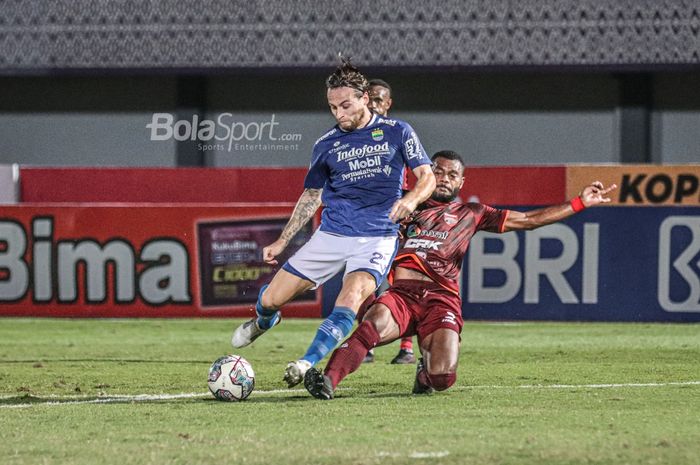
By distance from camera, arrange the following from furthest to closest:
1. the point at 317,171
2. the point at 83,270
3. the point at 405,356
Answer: the point at 83,270, the point at 405,356, the point at 317,171

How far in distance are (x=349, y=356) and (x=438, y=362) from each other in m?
0.61

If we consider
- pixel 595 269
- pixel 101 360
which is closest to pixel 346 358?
pixel 101 360

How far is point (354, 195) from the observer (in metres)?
7.71

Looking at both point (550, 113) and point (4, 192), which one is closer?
point (4, 192)

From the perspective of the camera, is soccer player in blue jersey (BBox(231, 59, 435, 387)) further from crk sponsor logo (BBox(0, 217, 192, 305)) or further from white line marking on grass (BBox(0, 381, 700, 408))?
crk sponsor logo (BBox(0, 217, 192, 305))

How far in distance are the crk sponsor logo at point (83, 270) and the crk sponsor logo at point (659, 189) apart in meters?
5.31

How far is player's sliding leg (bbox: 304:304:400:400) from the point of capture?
7090mm

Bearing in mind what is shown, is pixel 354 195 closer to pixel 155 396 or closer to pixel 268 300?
pixel 268 300

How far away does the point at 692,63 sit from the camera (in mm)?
19547

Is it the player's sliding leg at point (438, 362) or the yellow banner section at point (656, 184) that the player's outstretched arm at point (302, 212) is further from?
the yellow banner section at point (656, 184)

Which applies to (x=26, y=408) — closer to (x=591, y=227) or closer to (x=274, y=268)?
(x=274, y=268)

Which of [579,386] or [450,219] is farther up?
[450,219]

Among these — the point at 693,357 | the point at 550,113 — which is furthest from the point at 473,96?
the point at 693,357

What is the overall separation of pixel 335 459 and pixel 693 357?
5.95 metres
